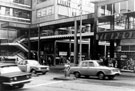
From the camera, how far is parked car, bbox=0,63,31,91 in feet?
41.3

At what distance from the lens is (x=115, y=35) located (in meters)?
28.6

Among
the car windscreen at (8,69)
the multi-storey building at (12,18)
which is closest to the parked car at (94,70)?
the car windscreen at (8,69)

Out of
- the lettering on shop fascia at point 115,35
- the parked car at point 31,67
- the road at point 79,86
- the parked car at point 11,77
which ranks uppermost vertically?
the lettering on shop fascia at point 115,35

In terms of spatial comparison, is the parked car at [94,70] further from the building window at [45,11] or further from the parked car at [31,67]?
the building window at [45,11]

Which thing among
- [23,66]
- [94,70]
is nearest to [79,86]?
[94,70]

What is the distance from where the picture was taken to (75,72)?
21.3 meters

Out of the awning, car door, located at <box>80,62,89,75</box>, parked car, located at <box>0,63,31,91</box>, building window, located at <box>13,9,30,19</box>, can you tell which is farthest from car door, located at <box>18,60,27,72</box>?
building window, located at <box>13,9,30,19</box>

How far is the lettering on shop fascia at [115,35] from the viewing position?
2707 centimetres

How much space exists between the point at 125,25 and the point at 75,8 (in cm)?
3182

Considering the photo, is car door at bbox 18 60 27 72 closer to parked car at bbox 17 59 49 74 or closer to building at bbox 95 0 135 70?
parked car at bbox 17 59 49 74

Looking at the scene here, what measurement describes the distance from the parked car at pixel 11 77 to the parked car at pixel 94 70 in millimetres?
7396

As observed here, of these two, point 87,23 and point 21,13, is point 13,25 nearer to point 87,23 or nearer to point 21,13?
point 87,23

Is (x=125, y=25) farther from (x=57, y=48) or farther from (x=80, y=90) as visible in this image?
(x=57, y=48)

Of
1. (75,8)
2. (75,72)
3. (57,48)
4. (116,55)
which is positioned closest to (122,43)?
(116,55)
